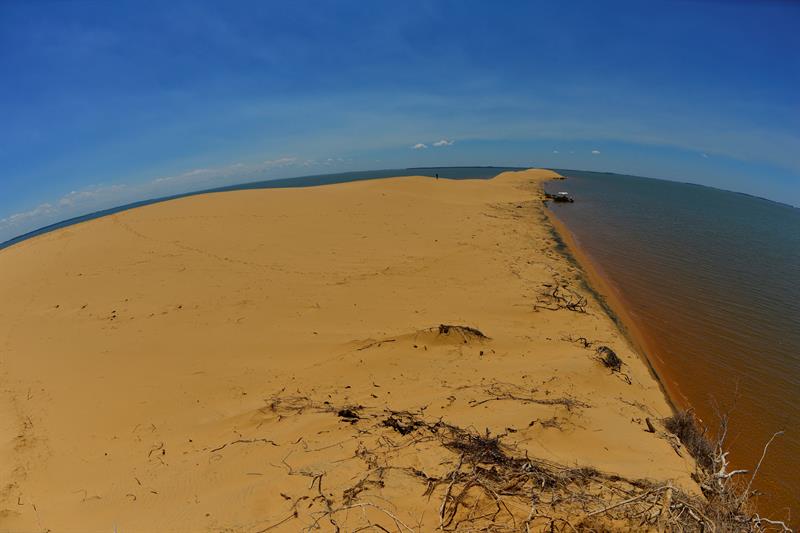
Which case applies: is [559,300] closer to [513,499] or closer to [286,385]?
[513,499]

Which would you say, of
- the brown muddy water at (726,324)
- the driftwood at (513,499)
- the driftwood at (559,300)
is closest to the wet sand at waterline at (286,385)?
the driftwood at (513,499)

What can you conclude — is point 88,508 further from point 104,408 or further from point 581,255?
point 581,255

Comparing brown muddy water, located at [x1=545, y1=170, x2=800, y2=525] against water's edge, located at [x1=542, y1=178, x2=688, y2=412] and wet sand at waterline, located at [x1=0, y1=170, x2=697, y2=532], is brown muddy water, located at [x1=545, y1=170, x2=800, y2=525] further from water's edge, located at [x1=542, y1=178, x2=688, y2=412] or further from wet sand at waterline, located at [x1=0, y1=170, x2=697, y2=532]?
wet sand at waterline, located at [x1=0, y1=170, x2=697, y2=532]

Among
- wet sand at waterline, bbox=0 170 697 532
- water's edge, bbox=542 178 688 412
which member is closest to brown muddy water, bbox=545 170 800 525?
water's edge, bbox=542 178 688 412

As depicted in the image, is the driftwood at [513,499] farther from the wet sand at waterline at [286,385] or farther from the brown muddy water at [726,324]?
the brown muddy water at [726,324]

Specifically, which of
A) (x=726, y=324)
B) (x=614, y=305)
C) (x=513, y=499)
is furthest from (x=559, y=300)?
(x=513, y=499)

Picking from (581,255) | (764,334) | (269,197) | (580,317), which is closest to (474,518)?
(580,317)
